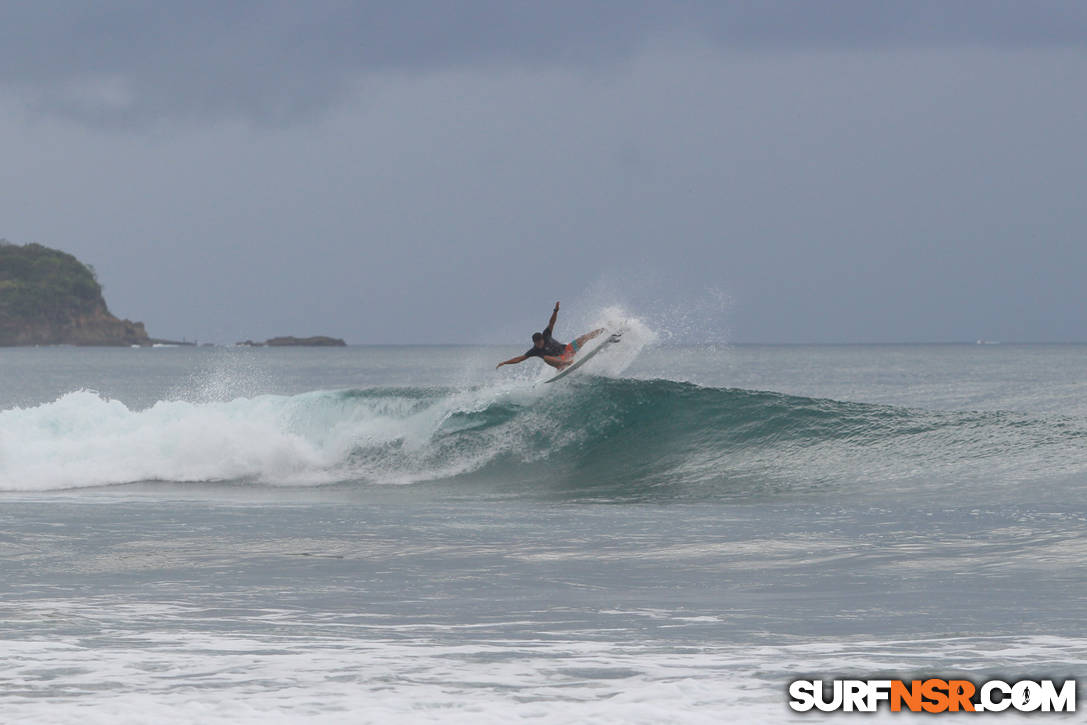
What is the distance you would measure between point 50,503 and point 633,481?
27.7 feet

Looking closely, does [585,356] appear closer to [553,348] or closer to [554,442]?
[553,348]

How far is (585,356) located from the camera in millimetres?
22000

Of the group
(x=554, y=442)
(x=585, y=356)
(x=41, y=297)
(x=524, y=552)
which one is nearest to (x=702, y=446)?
(x=554, y=442)

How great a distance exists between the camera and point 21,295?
186625 mm

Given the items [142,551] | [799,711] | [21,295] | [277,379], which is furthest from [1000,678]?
[21,295]

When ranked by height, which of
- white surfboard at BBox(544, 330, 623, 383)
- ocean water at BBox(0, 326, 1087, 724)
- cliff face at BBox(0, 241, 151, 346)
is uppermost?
cliff face at BBox(0, 241, 151, 346)

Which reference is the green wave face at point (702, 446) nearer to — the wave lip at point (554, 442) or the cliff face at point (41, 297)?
the wave lip at point (554, 442)

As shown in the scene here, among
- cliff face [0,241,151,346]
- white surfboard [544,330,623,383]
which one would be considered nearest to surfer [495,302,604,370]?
white surfboard [544,330,623,383]

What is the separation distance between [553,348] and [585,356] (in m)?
1.03

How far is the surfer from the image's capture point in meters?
20.3

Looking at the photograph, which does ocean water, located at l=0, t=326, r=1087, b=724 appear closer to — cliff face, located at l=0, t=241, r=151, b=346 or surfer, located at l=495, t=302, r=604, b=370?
surfer, located at l=495, t=302, r=604, b=370

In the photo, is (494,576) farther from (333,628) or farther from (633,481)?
(633,481)

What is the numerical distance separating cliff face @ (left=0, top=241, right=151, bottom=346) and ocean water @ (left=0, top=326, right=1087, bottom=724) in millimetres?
177752

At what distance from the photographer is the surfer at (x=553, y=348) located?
20.3 m
